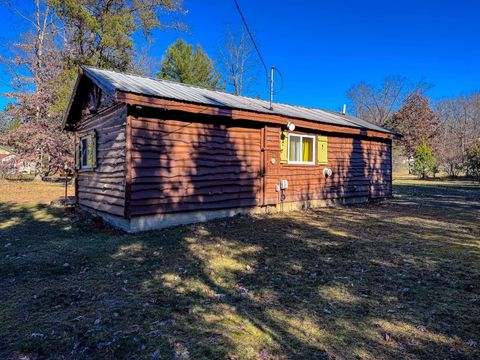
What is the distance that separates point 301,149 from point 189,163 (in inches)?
172

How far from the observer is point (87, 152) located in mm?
10766

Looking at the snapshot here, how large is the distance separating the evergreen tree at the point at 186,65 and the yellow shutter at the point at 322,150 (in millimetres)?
22215

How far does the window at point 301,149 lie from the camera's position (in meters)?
11.1

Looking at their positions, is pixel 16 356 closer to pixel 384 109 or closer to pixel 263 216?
pixel 263 216

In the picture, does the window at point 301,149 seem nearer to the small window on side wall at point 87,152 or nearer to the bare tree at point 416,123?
the small window on side wall at point 87,152

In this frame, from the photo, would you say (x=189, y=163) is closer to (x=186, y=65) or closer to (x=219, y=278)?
(x=219, y=278)

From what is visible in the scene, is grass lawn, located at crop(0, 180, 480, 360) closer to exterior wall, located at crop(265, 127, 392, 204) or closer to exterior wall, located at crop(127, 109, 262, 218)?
exterior wall, located at crop(127, 109, 262, 218)

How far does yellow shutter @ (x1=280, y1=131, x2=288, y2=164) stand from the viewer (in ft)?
34.6

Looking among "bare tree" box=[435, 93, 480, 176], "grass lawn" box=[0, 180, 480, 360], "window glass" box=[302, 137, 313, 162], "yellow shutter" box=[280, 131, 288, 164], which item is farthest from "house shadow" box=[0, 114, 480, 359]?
"bare tree" box=[435, 93, 480, 176]

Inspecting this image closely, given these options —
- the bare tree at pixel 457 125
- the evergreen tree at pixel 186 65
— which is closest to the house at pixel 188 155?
the evergreen tree at pixel 186 65

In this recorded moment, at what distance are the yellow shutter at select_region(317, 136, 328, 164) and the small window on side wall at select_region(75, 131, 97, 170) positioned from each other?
23.0ft

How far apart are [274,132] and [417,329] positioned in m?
7.62

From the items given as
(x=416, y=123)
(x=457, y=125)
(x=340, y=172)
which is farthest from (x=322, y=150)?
(x=457, y=125)

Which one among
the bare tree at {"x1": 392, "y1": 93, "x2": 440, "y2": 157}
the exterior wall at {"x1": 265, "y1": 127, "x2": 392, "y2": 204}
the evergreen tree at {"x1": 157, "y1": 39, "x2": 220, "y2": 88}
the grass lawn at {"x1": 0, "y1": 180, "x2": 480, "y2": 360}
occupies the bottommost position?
the grass lawn at {"x1": 0, "y1": 180, "x2": 480, "y2": 360}
